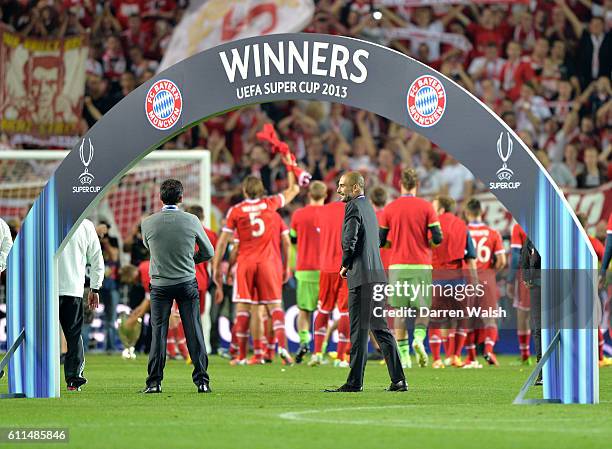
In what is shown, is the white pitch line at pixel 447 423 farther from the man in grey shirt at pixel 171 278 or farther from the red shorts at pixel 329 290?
the red shorts at pixel 329 290

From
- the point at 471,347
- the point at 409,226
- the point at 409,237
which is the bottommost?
the point at 471,347

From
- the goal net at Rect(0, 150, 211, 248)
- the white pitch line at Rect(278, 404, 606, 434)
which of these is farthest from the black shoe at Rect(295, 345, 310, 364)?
the white pitch line at Rect(278, 404, 606, 434)

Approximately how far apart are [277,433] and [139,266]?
11870 millimetres

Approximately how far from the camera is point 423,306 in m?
16.6

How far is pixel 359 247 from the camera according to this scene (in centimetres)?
1279

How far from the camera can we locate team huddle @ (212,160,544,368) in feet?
55.8

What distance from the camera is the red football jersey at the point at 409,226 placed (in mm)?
16891

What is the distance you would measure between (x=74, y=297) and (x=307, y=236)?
5839 millimetres

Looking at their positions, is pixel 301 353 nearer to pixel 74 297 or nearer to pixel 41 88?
pixel 74 297

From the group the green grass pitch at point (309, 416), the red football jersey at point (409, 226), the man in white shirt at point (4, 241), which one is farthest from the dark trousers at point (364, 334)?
the red football jersey at point (409, 226)

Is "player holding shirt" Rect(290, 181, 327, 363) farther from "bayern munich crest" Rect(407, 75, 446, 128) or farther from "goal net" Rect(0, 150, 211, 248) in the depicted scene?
"bayern munich crest" Rect(407, 75, 446, 128)

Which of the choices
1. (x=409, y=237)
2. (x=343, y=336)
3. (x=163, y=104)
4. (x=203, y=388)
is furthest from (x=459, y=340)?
(x=163, y=104)

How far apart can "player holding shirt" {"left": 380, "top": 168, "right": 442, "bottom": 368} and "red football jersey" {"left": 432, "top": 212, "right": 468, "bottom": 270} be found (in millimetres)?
732

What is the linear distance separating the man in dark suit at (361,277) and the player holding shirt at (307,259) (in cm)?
577
